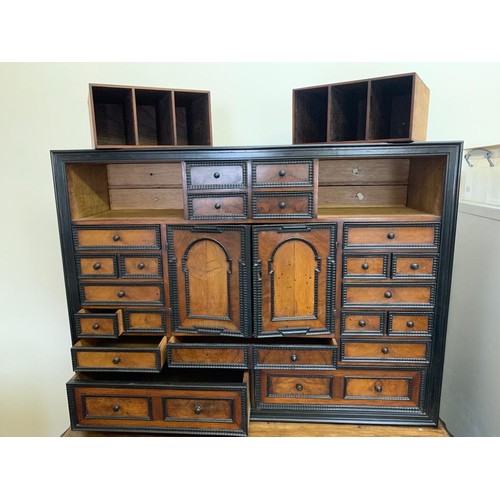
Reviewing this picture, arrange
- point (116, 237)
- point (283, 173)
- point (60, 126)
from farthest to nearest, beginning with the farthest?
1. point (60, 126)
2. point (116, 237)
3. point (283, 173)

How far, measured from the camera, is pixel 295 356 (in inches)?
63.9

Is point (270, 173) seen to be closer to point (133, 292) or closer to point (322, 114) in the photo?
point (322, 114)

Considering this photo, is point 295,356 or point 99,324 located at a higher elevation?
point 99,324

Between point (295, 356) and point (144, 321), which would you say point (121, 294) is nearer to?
point (144, 321)

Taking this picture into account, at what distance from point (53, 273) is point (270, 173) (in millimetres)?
1602

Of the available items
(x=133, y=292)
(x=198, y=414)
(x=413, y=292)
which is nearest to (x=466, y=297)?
(x=413, y=292)

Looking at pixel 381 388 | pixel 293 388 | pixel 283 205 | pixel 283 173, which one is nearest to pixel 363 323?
pixel 381 388

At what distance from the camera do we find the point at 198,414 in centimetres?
158

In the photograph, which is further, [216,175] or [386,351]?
[386,351]

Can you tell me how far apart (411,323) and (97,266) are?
4.65 feet

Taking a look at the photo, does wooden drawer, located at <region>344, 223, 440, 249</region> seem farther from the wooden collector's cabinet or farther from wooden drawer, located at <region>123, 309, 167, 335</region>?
wooden drawer, located at <region>123, 309, 167, 335</region>

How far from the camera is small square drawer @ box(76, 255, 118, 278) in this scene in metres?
1.62

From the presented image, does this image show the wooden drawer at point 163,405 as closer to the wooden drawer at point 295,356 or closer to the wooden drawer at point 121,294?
the wooden drawer at point 295,356

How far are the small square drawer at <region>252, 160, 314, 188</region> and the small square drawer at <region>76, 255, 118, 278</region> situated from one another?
74 cm
